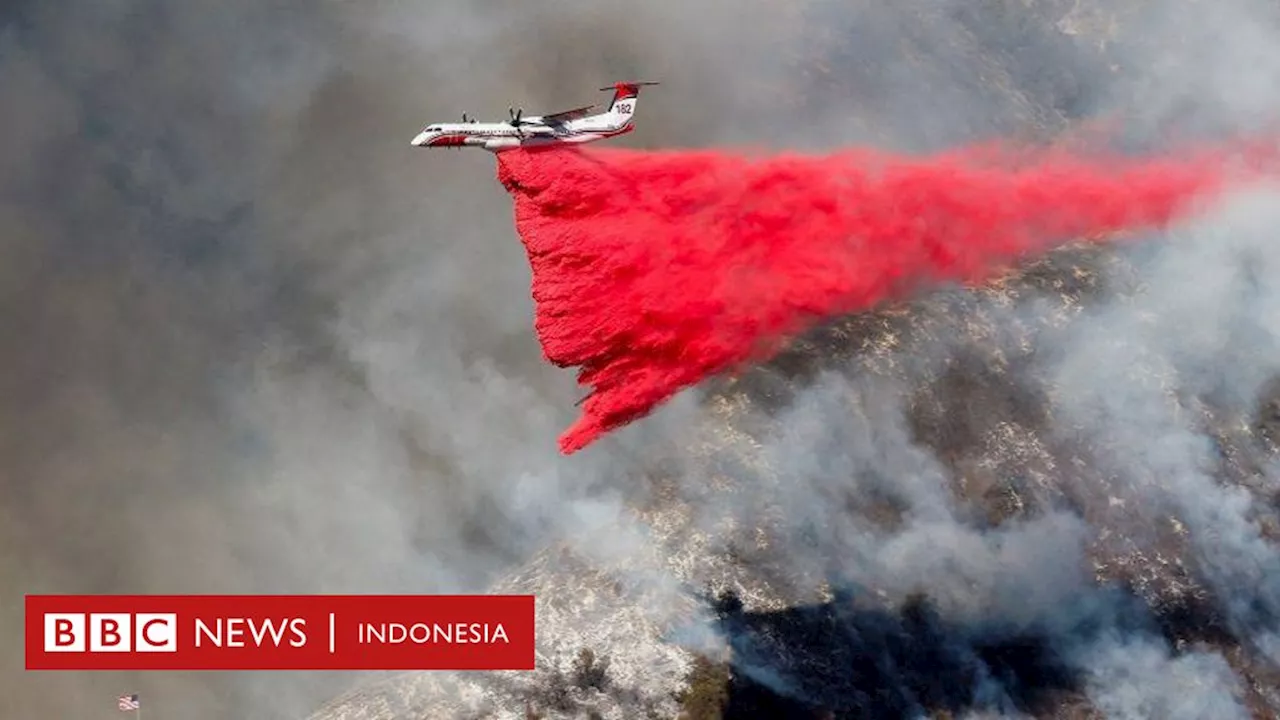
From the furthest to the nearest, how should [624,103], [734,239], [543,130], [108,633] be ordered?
[734,239], [108,633], [624,103], [543,130]

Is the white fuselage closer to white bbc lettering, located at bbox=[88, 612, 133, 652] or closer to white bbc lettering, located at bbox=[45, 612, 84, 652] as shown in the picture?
white bbc lettering, located at bbox=[88, 612, 133, 652]

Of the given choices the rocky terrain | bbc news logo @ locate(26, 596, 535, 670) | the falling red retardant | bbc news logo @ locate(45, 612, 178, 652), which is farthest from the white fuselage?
bbc news logo @ locate(45, 612, 178, 652)

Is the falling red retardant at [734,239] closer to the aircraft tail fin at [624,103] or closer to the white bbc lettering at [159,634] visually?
the aircraft tail fin at [624,103]

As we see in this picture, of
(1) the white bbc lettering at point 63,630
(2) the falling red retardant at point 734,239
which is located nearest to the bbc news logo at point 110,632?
(1) the white bbc lettering at point 63,630

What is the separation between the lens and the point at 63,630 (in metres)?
73.5

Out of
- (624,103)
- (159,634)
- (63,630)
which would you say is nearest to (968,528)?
(624,103)

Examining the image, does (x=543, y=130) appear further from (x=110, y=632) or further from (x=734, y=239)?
(x=110, y=632)

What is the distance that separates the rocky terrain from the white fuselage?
57.9 feet

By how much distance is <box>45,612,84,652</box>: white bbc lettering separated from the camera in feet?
241

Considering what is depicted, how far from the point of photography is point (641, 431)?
261 ft

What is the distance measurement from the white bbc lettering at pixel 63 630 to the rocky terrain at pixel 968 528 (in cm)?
1539

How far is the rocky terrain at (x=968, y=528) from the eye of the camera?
7050 centimetres

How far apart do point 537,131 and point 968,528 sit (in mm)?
34101

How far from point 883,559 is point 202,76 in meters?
63.3
